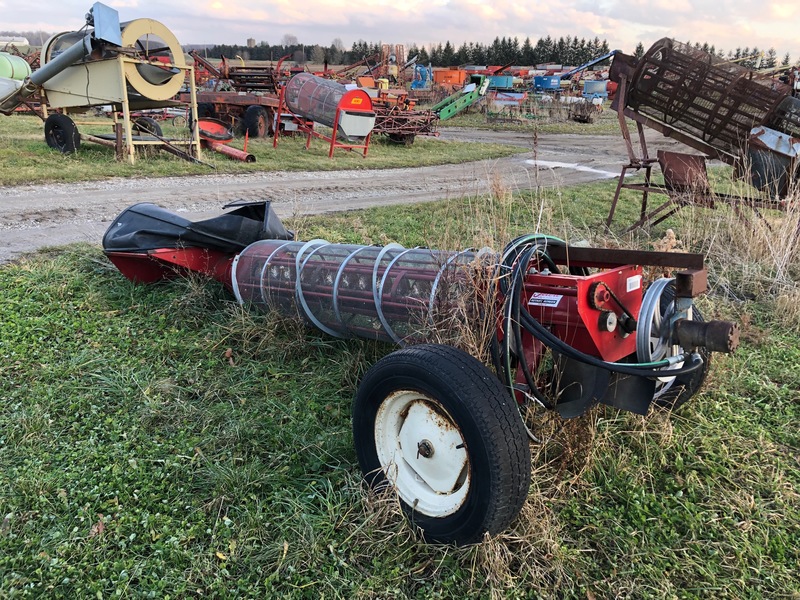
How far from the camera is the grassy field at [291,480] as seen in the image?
2.60 metres

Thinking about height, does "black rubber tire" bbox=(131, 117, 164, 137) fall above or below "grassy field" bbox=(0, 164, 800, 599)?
above

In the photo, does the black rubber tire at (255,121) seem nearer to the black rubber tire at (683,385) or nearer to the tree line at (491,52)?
the black rubber tire at (683,385)

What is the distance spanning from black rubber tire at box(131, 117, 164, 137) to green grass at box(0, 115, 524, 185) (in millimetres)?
607

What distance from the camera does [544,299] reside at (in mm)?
3010

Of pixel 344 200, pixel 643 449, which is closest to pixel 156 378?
pixel 643 449

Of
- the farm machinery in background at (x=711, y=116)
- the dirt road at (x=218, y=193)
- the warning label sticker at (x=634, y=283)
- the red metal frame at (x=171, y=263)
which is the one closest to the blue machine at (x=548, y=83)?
the dirt road at (x=218, y=193)

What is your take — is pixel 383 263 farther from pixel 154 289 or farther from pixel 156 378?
pixel 154 289

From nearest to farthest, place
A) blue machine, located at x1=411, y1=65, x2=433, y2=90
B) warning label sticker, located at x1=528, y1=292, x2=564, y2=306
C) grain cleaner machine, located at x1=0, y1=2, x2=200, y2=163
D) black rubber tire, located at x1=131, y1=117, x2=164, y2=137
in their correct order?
1. warning label sticker, located at x1=528, y1=292, x2=564, y2=306
2. grain cleaner machine, located at x1=0, y1=2, x2=200, y2=163
3. black rubber tire, located at x1=131, y1=117, x2=164, y2=137
4. blue machine, located at x1=411, y1=65, x2=433, y2=90

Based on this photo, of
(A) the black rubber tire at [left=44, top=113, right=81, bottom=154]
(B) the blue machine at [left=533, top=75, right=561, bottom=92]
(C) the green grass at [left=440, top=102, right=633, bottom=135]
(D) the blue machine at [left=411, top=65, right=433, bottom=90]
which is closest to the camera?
(A) the black rubber tire at [left=44, top=113, right=81, bottom=154]

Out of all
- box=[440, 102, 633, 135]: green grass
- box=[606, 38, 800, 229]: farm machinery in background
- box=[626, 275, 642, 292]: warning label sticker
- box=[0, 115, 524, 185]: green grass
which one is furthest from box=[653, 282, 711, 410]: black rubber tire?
box=[440, 102, 633, 135]: green grass

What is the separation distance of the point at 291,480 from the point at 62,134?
475 inches

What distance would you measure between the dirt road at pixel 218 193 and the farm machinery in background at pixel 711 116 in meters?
1.56

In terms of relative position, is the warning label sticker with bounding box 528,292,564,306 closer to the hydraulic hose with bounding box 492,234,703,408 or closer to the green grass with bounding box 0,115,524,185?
the hydraulic hose with bounding box 492,234,703,408

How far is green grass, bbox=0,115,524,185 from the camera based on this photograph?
436 inches
